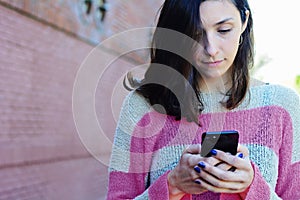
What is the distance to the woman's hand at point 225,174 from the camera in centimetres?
153

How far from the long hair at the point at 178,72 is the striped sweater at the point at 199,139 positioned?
0.12 ft

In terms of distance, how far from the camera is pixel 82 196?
19.7ft

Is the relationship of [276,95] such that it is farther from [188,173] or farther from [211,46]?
[188,173]

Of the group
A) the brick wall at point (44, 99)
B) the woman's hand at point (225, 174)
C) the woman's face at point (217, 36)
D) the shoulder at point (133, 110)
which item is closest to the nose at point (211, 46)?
the woman's face at point (217, 36)

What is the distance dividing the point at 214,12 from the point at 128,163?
0.65 metres

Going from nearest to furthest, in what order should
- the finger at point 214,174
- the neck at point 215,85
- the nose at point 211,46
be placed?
1. the finger at point 214,174
2. the nose at point 211,46
3. the neck at point 215,85

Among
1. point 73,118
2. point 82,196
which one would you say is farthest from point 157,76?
point 82,196

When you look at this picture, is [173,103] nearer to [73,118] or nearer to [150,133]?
[150,133]

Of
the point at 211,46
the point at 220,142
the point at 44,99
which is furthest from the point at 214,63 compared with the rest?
the point at 44,99

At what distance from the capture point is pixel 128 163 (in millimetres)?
1895

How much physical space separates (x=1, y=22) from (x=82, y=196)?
273cm

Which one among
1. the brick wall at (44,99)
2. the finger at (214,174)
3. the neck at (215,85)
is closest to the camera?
the finger at (214,174)

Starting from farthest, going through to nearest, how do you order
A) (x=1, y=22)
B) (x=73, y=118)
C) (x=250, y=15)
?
1. (x=73, y=118)
2. (x=1, y=22)
3. (x=250, y=15)

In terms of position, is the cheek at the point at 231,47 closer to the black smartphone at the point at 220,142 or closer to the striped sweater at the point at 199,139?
the striped sweater at the point at 199,139
